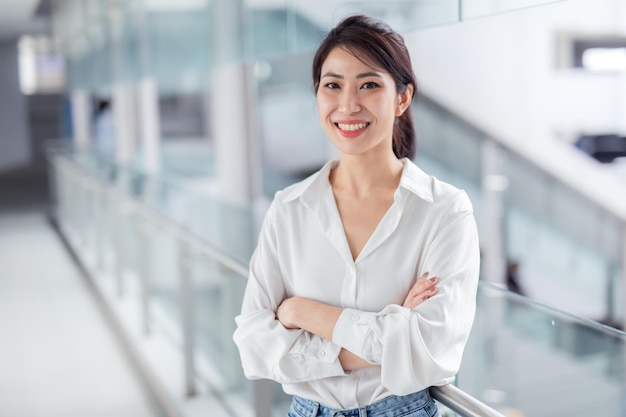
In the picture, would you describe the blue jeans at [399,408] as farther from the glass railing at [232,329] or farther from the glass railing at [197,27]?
the glass railing at [197,27]

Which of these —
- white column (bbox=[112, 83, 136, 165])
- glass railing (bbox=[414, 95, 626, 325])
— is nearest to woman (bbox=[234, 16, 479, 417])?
glass railing (bbox=[414, 95, 626, 325])

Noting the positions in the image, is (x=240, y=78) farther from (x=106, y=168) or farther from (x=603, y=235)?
(x=603, y=235)

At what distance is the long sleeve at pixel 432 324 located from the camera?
141 cm

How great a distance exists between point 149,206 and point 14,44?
2063cm

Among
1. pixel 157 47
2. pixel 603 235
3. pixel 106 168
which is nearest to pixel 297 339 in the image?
pixel 157 47

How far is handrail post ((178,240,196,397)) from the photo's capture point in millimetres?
3775

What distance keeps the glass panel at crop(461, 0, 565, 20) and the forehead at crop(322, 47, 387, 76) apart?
1.57 feet

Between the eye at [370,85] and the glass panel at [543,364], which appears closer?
the eye at [370,85]

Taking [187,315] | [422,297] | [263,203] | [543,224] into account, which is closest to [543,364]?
[187,315]

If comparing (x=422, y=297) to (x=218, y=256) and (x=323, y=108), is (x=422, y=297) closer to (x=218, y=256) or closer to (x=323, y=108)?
(x=323, y=108)

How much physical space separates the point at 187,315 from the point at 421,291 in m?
2.53

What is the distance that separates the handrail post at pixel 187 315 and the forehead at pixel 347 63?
7.61 feet

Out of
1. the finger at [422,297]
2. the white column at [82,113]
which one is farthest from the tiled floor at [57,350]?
the white column at [82,113]

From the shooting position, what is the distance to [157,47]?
6.62m
